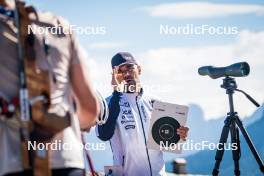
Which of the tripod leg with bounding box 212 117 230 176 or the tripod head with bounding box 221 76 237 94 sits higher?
the tripod head with bounding box 221 76 237 94

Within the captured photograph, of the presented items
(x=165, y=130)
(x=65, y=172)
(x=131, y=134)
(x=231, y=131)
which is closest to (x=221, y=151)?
(x=231, y=131)

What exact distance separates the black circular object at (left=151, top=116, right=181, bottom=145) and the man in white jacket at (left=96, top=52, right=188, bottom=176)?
0.21ft

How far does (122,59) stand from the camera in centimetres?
590

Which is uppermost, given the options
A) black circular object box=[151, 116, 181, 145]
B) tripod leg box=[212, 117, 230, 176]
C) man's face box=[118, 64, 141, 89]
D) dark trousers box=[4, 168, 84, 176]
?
man's face box=[118, 64, 141, 89]

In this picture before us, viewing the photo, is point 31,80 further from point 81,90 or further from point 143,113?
point 143,113

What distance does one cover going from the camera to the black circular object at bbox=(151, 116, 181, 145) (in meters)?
5.28

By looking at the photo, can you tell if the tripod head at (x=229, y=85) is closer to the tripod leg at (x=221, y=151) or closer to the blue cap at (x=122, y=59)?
the tripod leg at (x=221, y=151)

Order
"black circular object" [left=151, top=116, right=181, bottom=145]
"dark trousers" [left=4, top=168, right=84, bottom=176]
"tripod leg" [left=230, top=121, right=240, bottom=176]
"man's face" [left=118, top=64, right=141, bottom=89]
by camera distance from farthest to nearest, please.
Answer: "tripod leg" [left=230, top=121, right=240, bottom=176]
"man's face" [left=118, top=64, right=141, bottom=89]
"black circular object" [left=151, top=116, right=181, bottom=145]
"dark trousers" [left=4, top=168, right=84, bottom=176]

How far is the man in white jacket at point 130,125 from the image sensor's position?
5348 mm

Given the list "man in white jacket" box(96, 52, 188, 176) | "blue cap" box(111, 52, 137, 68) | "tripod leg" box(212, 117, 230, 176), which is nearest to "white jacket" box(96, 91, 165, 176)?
"man in white jacket" box(96, 52, 188, 176)

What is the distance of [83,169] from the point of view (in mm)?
2766

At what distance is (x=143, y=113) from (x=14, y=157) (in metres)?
3.14

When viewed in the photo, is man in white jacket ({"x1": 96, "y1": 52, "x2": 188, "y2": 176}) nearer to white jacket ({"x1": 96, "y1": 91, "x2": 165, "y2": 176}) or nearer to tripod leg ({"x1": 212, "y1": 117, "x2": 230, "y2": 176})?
white jacket ({"x1": 96, "y1": 91, "x2": 165, "y2": 176})
